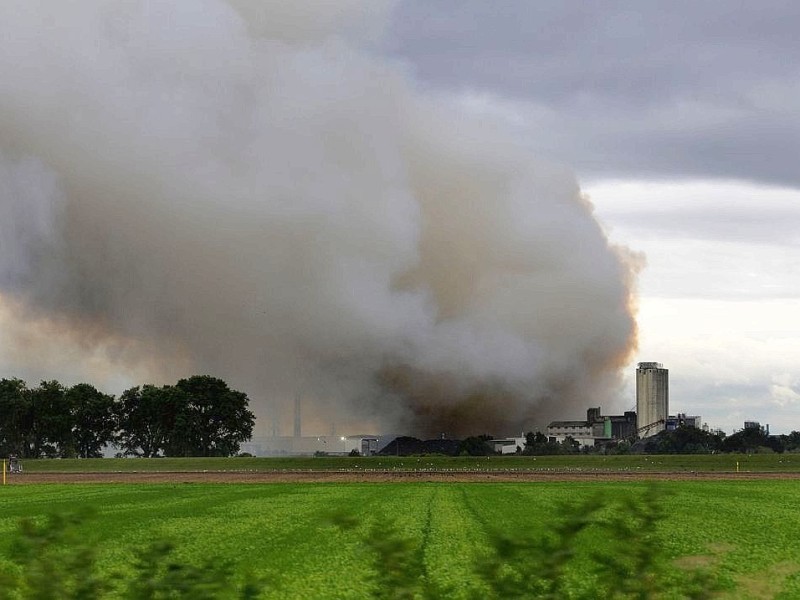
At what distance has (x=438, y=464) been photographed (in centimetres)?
13650

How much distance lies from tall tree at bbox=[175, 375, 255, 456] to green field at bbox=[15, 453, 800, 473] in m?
43.2

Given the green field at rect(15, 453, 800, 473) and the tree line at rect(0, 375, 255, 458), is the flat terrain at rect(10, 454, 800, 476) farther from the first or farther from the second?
the tree line at rect(0, 375, 255, 458)

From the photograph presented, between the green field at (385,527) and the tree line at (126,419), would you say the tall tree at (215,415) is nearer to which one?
the tree line at (126,419)

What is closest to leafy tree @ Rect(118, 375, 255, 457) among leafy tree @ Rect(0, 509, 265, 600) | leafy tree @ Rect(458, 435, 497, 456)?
leafy tree @ Rect(458, 435, 497, 456)

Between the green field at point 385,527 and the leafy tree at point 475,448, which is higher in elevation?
the green field at point 385,527

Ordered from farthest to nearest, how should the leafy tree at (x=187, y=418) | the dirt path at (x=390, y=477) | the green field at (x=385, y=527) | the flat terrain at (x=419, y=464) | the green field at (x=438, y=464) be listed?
the leafy tree at (x=187, y=418) < the green field at (x=438, y=464) < the flat terrain at (x=419, y=464) < the dirt path at (x=390, y=477) < the green field at (x=385, y=527)

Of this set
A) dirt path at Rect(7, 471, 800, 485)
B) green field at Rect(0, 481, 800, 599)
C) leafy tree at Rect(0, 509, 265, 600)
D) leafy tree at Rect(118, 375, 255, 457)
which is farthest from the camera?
leafy tree at Rect(118, 375, 255, 457)

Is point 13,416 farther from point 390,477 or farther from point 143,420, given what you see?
point 390,477

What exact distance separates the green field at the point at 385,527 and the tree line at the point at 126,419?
333ft

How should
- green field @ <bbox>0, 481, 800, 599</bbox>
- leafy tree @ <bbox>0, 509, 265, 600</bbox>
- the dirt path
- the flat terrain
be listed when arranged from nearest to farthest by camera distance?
1. leafy tree @ <bbox>0, 509, 265, 600</bbox>
2. green field @ <bbox>0, 481, 800, 599</bbox>
3. the dirt path
4. the flat terrain

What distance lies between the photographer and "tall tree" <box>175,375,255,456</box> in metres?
184

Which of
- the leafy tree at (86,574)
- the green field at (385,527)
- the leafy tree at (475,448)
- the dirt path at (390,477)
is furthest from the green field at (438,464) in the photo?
the leafy tree at (86,574)

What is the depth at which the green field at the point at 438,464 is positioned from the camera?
402 ft

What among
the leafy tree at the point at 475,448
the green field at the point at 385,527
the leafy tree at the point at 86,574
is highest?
the leafy tree at the point at 86,574
